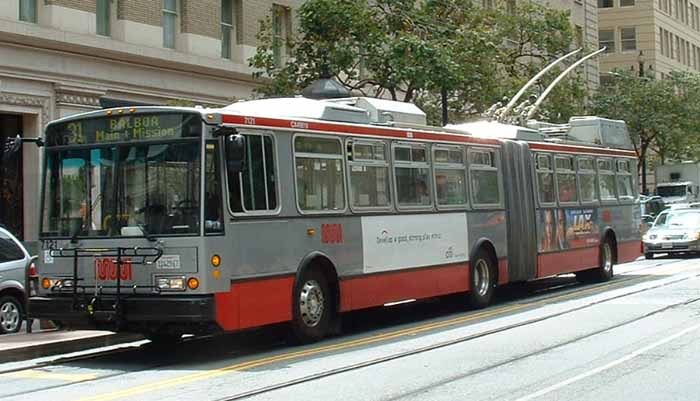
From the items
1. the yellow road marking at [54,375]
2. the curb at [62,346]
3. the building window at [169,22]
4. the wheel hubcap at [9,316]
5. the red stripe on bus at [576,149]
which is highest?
the building window at [169,22]

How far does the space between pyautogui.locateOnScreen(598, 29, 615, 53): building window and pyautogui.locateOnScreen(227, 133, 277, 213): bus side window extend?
213ft

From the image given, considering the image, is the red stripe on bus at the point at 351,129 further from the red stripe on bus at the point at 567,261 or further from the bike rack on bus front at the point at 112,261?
the red stripe on bus at the point at 567,261

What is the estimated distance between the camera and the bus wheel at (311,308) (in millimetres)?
13242

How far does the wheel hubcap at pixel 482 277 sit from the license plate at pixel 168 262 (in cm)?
746

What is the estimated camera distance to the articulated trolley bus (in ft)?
39.2

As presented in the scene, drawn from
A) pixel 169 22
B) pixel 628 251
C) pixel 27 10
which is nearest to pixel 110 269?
pixel 27 10

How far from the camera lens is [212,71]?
92.0 ft

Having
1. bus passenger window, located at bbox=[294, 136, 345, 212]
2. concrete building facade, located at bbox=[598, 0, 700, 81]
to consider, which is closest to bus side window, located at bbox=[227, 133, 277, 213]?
bus passenger window, located at bbox=[294, 136, 345, 212]

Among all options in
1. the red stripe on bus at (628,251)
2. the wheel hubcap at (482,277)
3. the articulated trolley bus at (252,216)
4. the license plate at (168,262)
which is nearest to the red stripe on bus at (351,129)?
the articulated trolley bus at (252,216)

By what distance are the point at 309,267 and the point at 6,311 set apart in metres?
4.97

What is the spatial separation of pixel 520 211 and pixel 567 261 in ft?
8.21

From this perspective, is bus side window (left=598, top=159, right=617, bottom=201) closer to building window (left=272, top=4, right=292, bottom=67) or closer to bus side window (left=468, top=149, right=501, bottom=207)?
bus side window (left=468, top=149, right=501, bottom=207)

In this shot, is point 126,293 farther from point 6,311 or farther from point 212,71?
point 212,71

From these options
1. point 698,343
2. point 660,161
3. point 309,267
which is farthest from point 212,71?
point 660,161
